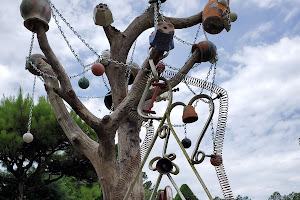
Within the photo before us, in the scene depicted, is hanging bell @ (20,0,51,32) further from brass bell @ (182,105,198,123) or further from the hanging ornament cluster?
brass bell @ (182,105,198,123)

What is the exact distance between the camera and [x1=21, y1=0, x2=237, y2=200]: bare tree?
3467 millimetres

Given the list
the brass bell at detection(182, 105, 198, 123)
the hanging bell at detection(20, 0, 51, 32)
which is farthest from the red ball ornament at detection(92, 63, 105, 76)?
the brass bell at detection(182, 105, 198, 123)

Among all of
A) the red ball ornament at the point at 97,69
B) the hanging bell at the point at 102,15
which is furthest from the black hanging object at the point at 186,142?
the hanging bell at the point at 102,15

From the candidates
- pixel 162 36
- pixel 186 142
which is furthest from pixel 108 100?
pixel 162 36

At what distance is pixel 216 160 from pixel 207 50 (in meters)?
2.00

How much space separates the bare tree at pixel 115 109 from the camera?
11.4 ft

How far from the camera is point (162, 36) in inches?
101

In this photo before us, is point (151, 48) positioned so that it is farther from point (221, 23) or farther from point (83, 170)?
point (83, 170)

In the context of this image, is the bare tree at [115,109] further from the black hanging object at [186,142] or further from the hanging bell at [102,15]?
the black hanging object at [186,142]

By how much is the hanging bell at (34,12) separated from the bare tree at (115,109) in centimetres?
8

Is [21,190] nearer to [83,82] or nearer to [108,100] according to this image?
[108,100]

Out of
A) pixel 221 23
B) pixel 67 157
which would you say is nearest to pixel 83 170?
pixel 67 157

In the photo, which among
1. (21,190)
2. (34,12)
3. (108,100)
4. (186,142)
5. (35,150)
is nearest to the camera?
(34,12)

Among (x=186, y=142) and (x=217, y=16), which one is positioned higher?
(x=217, y=16)
